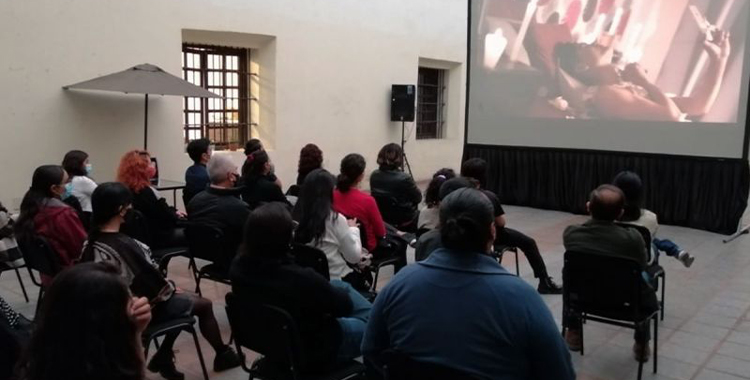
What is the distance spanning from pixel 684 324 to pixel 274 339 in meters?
3.07

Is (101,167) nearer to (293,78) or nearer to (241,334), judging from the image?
(293,78)

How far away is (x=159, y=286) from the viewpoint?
2697 mm

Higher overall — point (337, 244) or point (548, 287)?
point (337, 244)

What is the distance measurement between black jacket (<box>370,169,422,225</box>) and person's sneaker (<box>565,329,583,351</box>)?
1.82 meters

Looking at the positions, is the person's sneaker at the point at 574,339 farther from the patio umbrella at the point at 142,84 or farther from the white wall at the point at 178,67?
the white wall at the point at 178,67

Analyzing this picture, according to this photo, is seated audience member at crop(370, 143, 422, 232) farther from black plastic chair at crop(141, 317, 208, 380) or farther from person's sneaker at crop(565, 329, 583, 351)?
black plastic chair at crop(141, 317, 208, 380)

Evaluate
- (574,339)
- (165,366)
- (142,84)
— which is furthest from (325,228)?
(142,84)

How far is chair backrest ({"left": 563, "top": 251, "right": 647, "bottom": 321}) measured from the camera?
9.98 ft

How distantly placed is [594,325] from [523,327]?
2.71 metres

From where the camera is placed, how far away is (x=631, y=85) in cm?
752

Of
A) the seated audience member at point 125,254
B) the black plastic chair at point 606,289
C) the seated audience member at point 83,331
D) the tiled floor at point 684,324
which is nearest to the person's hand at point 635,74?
the tiled floor at point 684,324

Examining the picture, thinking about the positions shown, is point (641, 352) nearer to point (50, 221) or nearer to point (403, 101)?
point (50, 221)

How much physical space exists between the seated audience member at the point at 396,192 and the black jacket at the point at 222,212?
4.96ft

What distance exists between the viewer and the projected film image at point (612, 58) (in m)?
6.87
